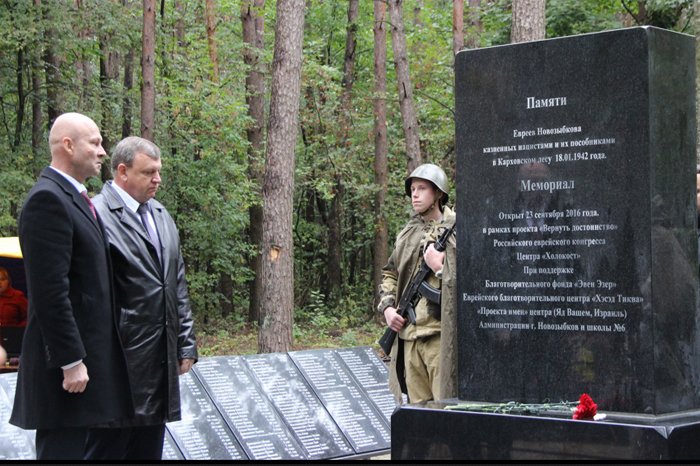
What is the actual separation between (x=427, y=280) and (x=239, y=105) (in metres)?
16.4

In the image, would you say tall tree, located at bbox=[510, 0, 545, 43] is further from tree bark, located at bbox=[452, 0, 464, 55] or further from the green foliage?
tree bark, located at bbox=[452, 0, 464, 55]

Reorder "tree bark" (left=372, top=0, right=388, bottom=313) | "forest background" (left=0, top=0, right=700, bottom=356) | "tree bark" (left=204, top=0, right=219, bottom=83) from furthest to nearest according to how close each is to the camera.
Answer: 1. "tree bark" (left=372, top=0, right=388, bottom=313)
2. "tree bark" (left=204, top=0, right=219, bottom=83)
3. "forest background" (left=0, top=0, right=700, bottom=356)

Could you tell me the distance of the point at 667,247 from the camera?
4.86 meters

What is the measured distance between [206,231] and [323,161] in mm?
4778

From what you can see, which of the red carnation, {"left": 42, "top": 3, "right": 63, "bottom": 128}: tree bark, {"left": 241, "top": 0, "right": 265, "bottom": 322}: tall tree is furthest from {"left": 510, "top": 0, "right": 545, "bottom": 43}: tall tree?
{"left": 241, "top": 0, "right": 265, "bottom": 322}: tall tree

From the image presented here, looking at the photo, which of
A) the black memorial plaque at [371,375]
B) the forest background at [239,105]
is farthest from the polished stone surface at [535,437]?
the forest background at [239,105]

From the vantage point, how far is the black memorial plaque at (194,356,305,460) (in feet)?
25.0

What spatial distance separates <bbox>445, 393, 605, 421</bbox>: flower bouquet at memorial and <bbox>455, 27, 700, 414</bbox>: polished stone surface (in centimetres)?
9

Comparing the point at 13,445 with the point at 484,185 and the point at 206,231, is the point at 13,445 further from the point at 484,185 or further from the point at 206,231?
the point at 206,231

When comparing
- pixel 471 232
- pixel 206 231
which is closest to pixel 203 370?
pixel 471 232

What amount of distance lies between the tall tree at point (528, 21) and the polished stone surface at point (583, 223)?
716cm

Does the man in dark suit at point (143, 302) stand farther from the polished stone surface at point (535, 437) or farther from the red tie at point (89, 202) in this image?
the polished stone surface at point (535, 437)

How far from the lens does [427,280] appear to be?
679 centimetres

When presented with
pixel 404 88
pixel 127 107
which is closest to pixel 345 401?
pixel 404 88
